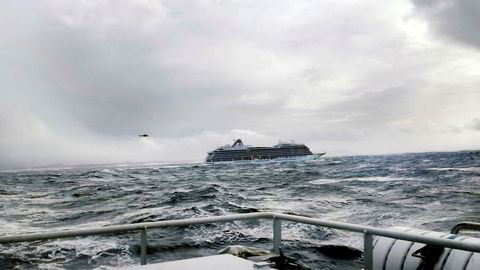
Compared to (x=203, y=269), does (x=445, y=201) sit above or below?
below

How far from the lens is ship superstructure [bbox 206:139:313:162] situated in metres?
141

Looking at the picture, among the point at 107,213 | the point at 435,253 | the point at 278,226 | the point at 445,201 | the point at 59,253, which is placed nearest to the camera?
the point at 435,253

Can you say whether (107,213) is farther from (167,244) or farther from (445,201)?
(445,201)

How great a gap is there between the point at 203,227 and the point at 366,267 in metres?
13.4

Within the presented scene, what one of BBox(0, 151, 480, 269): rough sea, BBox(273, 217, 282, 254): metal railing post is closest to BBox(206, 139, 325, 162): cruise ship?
BBox(0, 151, 480, 269): rough sea

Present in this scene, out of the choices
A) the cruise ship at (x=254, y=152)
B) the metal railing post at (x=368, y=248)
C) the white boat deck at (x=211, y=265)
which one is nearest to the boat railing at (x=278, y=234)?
the metal railing post at (x=368, y=248)

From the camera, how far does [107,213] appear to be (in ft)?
75.7

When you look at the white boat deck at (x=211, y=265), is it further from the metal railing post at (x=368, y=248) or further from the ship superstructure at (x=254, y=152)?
the ship superstructure at (x=254, y=152)

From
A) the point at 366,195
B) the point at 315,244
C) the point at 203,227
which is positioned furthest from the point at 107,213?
the point at 366,195

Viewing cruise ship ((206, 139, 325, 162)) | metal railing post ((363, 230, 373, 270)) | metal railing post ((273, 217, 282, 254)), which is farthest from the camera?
cruise ship ((206, 139, 325, 162))

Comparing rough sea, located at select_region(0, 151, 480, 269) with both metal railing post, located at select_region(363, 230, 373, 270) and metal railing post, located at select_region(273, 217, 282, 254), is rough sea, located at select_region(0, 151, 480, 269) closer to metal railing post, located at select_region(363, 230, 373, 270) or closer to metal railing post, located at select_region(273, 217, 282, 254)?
metal railing post, located at select_region(273, 217, 282, 254)

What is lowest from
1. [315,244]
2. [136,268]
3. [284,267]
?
[315,244]

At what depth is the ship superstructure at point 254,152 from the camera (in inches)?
5536

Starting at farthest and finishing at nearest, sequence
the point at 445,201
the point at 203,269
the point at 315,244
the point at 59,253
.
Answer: the point at 445,201
the point at 315,244
the point at 59,253
the point at 203,269
